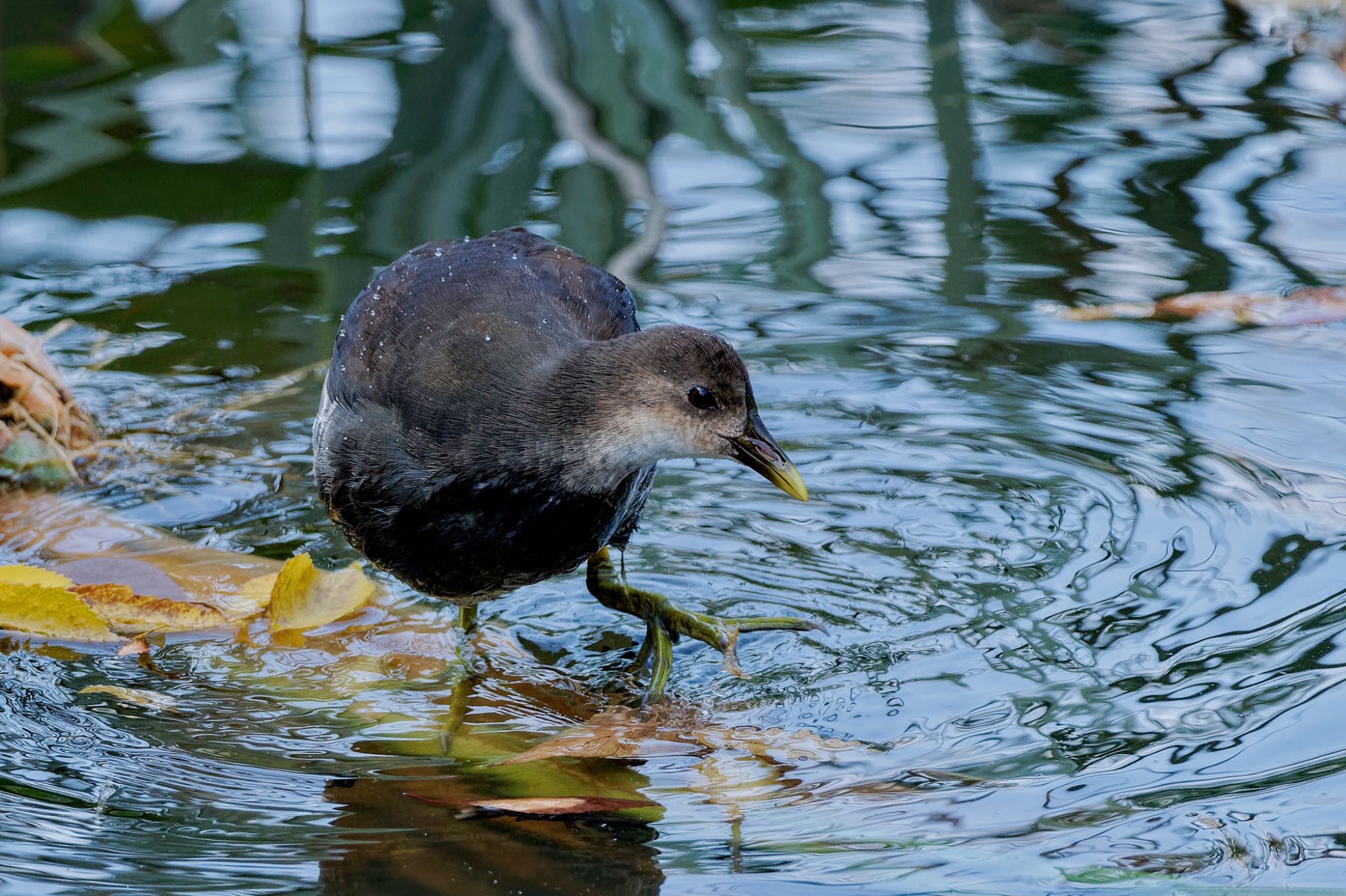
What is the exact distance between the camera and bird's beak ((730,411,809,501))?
3562 millimetres

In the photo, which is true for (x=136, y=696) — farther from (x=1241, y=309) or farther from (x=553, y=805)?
(x=1241, y=309)

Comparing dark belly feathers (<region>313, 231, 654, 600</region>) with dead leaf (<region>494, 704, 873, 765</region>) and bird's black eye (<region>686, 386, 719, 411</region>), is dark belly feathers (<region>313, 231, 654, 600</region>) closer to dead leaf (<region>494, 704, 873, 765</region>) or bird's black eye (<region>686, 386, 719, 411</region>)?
bird's black eye (<region>686, 386, 719, 411</region>)

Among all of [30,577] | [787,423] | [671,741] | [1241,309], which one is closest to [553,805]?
[671,741]

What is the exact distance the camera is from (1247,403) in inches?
191

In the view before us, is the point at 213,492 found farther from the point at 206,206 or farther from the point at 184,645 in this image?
the point at 206,206

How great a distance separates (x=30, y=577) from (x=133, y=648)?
0.31 metres

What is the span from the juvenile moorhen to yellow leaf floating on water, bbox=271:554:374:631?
202mm

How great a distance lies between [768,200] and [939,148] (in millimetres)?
872

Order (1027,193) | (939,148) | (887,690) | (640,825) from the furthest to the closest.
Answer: (939,148) → (1027,193) → (887,690) → (640,825)

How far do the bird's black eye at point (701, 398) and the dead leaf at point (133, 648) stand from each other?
4.79 feet

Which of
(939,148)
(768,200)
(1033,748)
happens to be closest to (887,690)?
(1033,748)

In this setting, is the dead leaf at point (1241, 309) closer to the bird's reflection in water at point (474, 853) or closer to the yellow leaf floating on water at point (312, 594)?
the yellow leaf floating on water at point (312, 594)

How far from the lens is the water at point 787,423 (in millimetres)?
3086

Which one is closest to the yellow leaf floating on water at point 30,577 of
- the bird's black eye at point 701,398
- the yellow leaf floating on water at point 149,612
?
the yellow leaf floating on water at point 149,612
